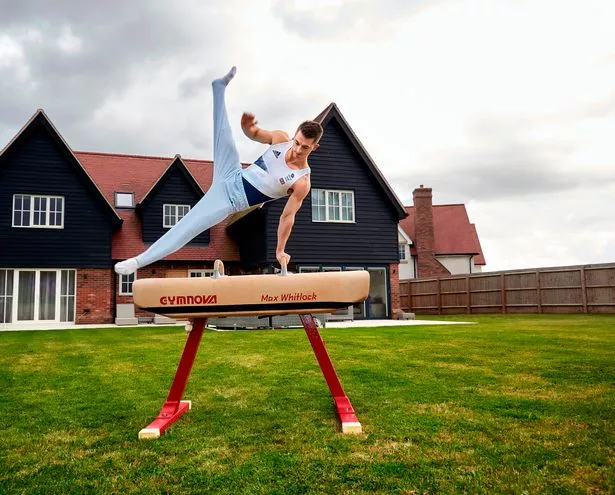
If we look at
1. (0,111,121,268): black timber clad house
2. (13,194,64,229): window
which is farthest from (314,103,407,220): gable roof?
(13,194,64,229): window

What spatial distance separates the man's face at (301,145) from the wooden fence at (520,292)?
66.6 ft

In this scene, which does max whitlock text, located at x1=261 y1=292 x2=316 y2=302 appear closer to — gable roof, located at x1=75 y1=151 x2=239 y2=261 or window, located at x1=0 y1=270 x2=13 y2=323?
gable roof, located at x1=75 y1=151 x2=239 y2=261

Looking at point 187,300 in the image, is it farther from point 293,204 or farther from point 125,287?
point 125,287

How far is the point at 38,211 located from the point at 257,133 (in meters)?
18.9

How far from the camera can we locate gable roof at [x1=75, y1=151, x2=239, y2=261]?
22016 mm

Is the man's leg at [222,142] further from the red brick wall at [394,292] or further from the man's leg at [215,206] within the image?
the red brick wall at [394,292]

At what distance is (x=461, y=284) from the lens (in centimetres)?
2686

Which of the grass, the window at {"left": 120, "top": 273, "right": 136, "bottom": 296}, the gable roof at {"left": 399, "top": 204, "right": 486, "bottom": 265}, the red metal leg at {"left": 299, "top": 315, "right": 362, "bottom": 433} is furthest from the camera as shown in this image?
the gable roof at {"left": 399, "top": 204, "right": 486, "bottom": 265}

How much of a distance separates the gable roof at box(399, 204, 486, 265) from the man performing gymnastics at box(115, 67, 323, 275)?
106 feet

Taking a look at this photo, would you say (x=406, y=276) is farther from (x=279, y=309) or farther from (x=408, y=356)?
(x=279, y=309)

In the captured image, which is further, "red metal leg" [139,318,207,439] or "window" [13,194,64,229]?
"window" [13,194,64,229]

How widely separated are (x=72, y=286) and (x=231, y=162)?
18.6 meters

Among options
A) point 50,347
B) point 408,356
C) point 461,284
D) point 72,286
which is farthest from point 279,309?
point 461,284

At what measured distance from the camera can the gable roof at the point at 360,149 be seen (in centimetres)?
2067
